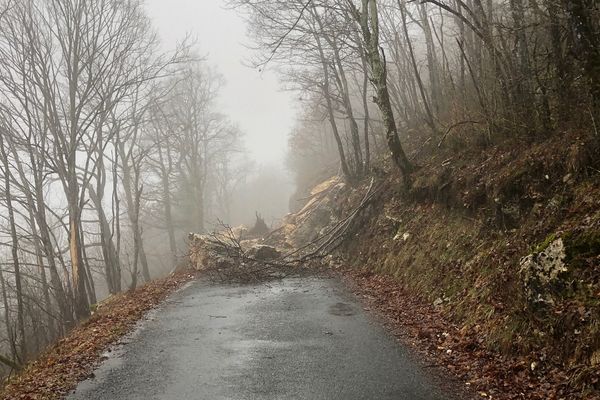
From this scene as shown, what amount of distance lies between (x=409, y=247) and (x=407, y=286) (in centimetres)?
148

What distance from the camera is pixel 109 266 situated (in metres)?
17.3

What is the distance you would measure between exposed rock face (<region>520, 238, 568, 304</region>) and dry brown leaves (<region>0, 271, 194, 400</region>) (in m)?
6.15

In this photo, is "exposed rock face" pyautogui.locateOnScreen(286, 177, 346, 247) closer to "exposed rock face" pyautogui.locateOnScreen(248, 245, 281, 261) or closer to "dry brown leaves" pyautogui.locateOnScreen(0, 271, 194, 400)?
"exposed rock face" pyautogui.locateOnScreen(248, 245, 281, 261)

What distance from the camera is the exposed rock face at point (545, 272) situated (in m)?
5.81

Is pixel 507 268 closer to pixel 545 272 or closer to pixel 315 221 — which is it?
pixel 545 272

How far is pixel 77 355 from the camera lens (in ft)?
25.2

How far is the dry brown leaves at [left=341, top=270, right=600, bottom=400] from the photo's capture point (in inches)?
196

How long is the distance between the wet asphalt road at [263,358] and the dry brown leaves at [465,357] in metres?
0.37

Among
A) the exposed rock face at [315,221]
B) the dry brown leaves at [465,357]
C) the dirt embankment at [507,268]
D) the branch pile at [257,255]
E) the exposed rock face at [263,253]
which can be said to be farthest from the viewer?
the exposed rock face at [315,221]

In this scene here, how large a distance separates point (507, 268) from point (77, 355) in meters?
6.88

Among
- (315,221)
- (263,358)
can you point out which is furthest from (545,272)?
(315,221)

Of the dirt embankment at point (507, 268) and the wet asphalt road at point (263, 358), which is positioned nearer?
the dirt embankment at point (507, 268)

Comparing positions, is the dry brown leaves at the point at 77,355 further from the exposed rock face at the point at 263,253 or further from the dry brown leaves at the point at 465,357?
the dry brown leaves at the point at 465,357

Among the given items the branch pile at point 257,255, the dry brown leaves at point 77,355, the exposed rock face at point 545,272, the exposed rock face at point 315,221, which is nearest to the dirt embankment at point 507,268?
the exposed rock face at point 545,272
